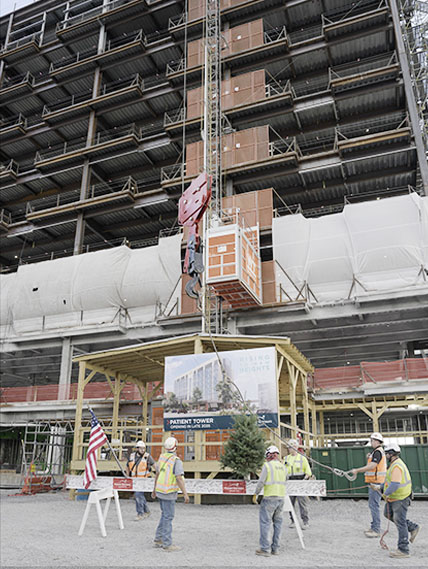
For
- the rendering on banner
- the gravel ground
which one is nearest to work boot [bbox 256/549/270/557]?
the gravel ground

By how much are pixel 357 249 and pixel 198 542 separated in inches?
839

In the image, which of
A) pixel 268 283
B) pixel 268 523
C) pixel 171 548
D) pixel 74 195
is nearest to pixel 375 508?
pixel 268 523

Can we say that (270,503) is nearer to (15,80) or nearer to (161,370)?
(161,370)

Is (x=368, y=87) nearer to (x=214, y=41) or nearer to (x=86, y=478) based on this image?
(x=214, y=41)

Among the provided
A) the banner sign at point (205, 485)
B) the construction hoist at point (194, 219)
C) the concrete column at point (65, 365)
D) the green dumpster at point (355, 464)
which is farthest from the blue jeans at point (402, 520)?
the concrete column at point (65, 365)

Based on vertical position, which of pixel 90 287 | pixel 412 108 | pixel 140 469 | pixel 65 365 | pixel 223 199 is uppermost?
pixel 412 108

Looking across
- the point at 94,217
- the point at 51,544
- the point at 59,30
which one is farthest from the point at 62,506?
the point at 59,30

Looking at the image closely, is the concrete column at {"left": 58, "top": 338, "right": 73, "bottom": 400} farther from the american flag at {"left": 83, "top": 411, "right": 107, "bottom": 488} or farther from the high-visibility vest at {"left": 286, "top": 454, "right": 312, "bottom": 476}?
the high-visibility vest at {"left": 286, "top": 454, "right": 312, "bottom": 476}

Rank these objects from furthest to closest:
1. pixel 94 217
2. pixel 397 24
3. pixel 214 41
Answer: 1. pixel 94 217
2. pixel 214 41
3. pixel 397 24

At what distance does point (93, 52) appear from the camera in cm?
4562

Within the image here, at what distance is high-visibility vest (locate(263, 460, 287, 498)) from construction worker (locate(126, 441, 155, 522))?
4979 millimetres

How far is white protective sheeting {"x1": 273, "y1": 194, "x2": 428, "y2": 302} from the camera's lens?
26.5 meters

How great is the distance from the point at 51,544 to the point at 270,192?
2609 cm

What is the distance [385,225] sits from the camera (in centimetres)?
Answer: 2741
